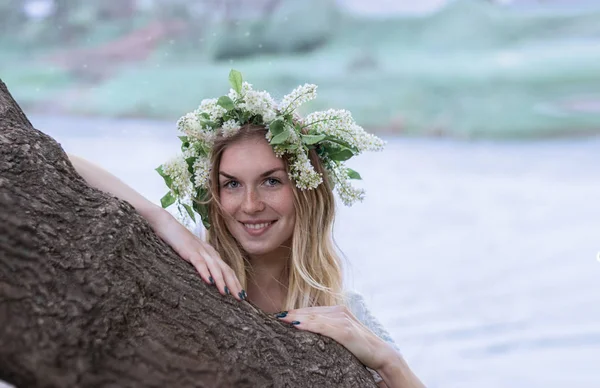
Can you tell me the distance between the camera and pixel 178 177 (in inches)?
86.6

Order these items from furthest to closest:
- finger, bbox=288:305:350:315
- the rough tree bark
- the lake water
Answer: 1. the lake water
2. finger, bbox=288:305:350:315
3. the rough tree bark

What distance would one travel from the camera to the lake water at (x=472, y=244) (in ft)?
17.4

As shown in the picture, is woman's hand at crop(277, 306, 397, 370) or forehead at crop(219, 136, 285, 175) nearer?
woman's hand at crop(277, 306, 397, 370)

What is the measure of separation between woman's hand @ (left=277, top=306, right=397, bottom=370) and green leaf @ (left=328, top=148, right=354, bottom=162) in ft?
1.72

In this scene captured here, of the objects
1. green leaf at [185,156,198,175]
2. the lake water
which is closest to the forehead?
green leaf at [185,156,198,175]

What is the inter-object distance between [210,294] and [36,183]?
1.26 ft

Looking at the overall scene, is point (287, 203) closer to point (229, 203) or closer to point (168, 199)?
point (229, 203)

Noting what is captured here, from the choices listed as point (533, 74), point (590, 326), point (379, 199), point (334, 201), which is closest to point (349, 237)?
point (379, 199)

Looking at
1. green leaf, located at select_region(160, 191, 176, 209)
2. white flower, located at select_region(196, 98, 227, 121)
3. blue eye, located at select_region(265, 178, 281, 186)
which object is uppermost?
white flower, located at select_region(196, 98, 227, 121)

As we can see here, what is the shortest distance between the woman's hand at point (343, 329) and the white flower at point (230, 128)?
0.58 m

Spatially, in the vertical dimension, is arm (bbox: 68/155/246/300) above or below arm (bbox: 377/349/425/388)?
above

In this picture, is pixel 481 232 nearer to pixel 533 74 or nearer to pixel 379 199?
pixel 379 199

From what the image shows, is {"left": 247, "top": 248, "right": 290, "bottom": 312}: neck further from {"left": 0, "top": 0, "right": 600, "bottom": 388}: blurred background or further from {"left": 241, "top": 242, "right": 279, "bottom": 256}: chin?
{"left": 0, "top": 0, "right": 600, "bottom": 388}: blurred background

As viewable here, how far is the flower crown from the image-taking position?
2133 millimetres
